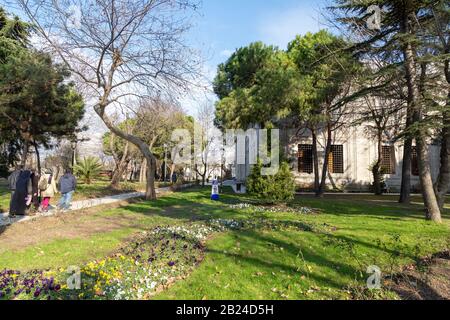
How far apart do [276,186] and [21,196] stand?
931 centimetres

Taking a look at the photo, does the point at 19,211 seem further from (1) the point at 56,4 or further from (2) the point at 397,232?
(2) the point at 397,232

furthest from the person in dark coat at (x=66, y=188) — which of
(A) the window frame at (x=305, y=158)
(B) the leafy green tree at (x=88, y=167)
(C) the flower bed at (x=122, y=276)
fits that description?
(A) the window frame at (x=305, y=158)

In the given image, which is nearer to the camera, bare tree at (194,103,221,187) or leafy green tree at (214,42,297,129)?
leafy green tree at (214,42,297,129)

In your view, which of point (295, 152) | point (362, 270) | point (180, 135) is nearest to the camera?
Result: point (362, 270)

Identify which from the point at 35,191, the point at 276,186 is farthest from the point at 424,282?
the point at 35,191

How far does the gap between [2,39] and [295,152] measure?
21306 millimetres

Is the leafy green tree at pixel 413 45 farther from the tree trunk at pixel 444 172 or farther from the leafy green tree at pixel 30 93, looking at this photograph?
the leafy green tree at pixel 30 93

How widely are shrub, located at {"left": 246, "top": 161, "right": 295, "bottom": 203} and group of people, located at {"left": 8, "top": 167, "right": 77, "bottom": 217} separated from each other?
23.9 feet

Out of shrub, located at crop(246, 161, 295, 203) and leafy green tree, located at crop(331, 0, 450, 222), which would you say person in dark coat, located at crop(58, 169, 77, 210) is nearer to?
shrub, located at crop(246, 161, 295, 203)

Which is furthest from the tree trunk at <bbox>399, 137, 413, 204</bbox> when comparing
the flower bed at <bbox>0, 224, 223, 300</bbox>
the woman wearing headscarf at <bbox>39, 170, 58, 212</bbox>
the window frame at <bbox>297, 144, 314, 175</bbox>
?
the woman wearing headscarf at <bbox>39, 170, 58, 212</bbox>

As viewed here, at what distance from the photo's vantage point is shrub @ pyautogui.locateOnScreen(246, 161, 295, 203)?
13.7 m

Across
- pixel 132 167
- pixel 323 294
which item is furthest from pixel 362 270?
pixel 132 167

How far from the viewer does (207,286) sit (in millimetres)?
4602

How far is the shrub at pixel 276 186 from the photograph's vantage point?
13.7 metres
